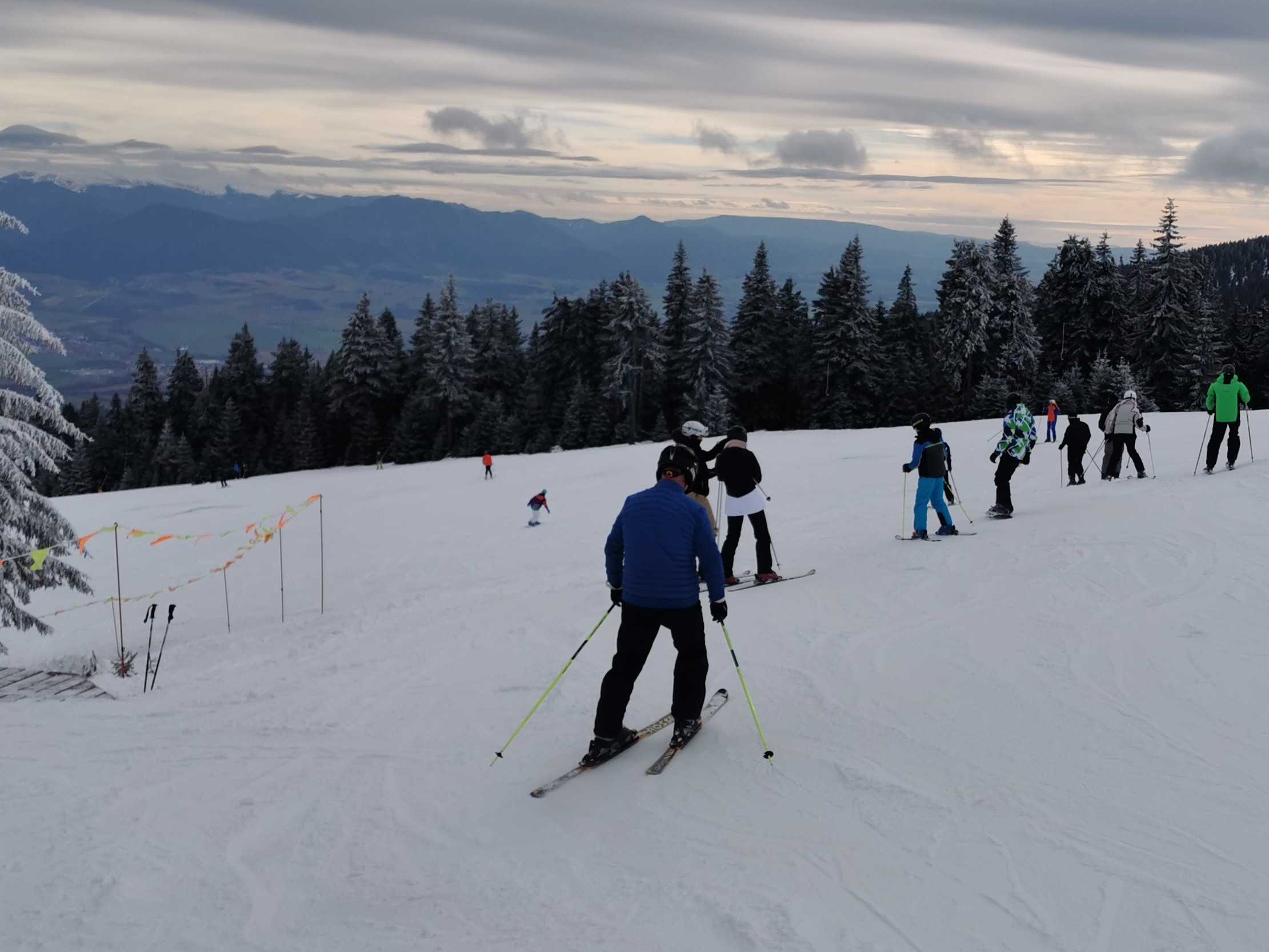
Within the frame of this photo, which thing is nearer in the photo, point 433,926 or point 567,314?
point 433,926

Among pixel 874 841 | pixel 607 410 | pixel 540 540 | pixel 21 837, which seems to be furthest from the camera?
pixel 607 410

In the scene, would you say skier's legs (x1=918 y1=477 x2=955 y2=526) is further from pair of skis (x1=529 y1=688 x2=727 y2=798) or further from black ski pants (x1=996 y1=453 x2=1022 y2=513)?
pair of skis (x1=529 y1=688 x2=727 y2=798)

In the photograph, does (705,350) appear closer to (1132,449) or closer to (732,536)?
(1132,449)

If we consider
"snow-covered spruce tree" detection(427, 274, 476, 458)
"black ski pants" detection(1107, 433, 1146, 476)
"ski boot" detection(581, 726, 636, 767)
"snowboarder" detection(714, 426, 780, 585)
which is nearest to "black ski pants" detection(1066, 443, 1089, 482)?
"black ski pants" detection(1107, 433, 1146, 476)

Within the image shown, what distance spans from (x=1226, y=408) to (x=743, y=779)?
45.4ft

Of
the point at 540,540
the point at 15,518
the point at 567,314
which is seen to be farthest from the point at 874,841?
the point at 567,314

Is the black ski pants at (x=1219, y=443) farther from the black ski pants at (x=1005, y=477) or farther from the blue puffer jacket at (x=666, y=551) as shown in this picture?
the blue puffer jacket at (x=666, y=551)

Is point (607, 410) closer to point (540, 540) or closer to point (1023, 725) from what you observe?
point (540, 540)

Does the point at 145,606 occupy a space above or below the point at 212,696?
below

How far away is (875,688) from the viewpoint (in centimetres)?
802

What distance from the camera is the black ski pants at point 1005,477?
15008 millimetres

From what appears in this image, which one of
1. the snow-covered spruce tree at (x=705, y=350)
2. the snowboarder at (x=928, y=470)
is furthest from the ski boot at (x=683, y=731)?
the snow-covered spruce tree at (x=705, y=350)

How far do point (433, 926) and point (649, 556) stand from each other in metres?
2.61

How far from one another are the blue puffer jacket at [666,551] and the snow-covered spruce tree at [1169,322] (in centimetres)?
6148
